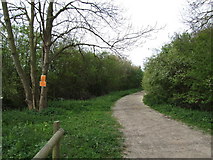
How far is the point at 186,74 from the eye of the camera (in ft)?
22.9

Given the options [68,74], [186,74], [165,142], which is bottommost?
[165,142]

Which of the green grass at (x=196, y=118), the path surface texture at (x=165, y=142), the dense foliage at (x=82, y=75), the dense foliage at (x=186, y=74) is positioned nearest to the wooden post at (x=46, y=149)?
the path surface texture at (x=165, y=142)

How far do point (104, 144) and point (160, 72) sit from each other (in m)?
6.90

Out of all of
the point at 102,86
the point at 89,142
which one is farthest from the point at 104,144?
the point at 102,86

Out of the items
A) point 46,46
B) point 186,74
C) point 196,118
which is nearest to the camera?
point 196,118

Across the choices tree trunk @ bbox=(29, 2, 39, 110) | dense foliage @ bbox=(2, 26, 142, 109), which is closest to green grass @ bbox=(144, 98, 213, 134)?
dense foliage @ bbox=(2, 26, 142, 109)

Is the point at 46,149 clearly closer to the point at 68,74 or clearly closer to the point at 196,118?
the point at 196,118

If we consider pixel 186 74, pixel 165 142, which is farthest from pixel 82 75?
pixel 165 142

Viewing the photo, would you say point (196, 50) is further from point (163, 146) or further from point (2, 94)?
point (2, 94)

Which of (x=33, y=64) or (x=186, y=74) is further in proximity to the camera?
(x=33, y=64)

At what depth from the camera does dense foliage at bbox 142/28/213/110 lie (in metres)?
6.08

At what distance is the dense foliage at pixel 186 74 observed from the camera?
6.08m

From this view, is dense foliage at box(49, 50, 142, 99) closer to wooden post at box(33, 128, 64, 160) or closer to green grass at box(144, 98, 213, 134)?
green grass at box(144, 98, 213, 134)

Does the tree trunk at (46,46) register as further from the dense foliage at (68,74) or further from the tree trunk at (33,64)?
the dense foliage at (68,74)
